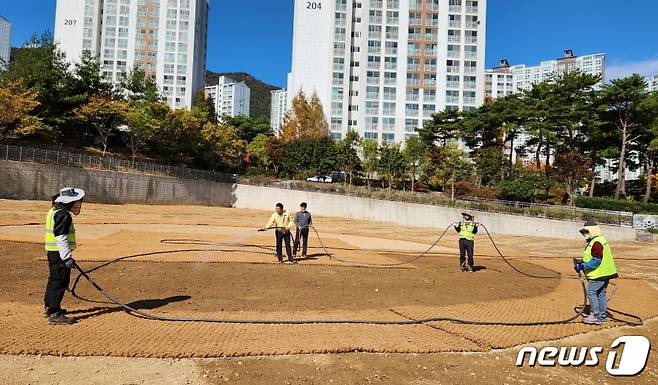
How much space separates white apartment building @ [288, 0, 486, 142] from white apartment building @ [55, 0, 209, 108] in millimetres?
33613

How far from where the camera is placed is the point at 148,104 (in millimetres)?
45938

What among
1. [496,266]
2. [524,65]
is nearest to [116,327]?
[496,266]

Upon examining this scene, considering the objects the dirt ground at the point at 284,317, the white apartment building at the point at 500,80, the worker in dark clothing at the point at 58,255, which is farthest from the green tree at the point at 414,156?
the white apartment building at the point at 500,80

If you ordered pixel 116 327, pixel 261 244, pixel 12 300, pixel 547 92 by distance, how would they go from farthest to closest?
1. pixel 547 92
2. pixel 261 244
3. pixel 12 300
4. pixel 116 327

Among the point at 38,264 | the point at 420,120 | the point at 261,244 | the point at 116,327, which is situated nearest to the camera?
the point at 116,327

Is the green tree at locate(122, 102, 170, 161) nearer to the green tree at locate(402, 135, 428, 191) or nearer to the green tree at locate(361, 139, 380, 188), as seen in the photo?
the green tree at locate(361, 139, 380, 188)

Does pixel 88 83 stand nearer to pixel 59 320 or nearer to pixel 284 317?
Answer: pixel 59 320

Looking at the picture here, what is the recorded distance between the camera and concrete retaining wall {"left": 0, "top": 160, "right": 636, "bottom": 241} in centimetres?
3041

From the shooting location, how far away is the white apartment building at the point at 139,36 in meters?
87.8

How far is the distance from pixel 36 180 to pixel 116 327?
31.1 metres

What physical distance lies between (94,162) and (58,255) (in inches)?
1295

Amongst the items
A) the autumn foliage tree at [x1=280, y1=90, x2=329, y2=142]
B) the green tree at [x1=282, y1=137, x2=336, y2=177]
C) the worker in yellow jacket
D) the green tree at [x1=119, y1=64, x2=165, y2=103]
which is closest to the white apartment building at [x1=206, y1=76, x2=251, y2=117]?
the autumn foliage tree at [x1=280, y1=90, x2=329, y2=142]

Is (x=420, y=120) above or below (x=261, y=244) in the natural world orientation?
above

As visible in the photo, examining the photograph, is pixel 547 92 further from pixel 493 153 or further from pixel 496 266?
pixel 496 266
